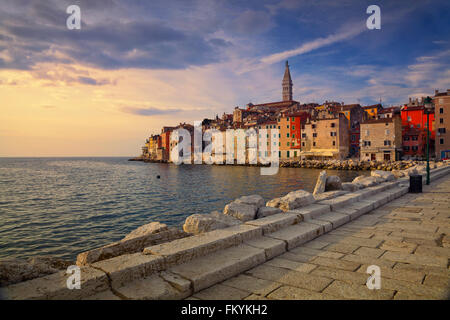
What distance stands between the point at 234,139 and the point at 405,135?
152 ft

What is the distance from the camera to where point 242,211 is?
6145 mm

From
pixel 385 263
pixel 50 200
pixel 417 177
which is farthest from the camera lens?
pixel 50 200

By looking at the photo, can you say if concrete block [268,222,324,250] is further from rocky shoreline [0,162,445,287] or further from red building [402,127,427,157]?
red building [402,127,427,157]

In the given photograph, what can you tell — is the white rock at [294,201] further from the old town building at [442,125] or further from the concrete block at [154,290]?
the old town building at [442,125]

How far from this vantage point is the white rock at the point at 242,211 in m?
6.01

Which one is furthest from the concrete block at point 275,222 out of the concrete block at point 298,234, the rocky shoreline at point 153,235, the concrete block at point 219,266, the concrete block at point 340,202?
the concrete block at point 340,202

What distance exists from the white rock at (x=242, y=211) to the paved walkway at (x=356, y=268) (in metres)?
1.43

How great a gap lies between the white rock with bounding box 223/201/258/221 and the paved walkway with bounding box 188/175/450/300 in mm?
1432

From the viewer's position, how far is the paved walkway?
320 centimetres

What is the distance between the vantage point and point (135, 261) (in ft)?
11.1

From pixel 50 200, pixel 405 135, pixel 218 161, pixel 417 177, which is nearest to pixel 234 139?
pixel 218 161

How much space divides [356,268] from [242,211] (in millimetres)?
2711

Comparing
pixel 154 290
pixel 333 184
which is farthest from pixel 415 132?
pixel 154 290

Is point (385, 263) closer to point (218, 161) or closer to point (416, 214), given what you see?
point (416, 214)
